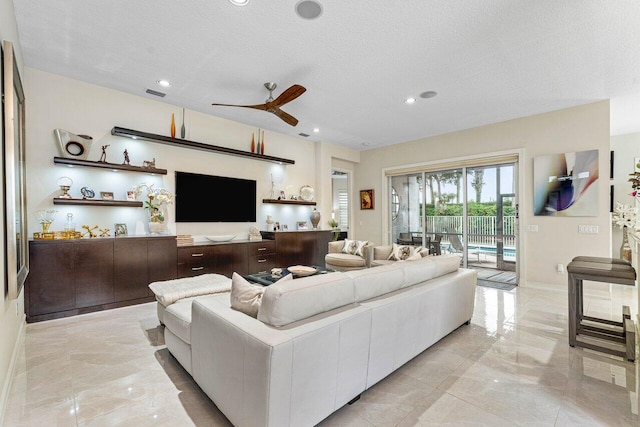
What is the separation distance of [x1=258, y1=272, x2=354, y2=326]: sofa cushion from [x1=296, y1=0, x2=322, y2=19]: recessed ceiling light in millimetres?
2170

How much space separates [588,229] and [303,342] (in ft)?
17.1

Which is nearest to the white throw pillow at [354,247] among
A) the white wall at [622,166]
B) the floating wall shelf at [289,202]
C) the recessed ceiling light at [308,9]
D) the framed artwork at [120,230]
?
the floating wall shelf at [289,202]

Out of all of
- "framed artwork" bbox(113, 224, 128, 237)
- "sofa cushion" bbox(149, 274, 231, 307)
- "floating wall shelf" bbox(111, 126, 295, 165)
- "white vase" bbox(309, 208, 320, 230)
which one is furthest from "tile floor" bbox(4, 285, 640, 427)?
"white vase" bbox(309, 208, 320, 230)

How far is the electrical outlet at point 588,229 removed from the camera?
4469 mm

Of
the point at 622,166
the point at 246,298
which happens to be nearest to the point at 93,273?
the point at 246,298

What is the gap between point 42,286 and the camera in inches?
128

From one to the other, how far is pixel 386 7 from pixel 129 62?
2.87 meters

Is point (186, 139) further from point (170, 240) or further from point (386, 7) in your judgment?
point (386, 7)

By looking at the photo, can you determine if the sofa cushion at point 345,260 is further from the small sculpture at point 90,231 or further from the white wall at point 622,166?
the white wall at point 622,166

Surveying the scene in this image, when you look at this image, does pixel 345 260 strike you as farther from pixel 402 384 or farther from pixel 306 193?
pixel 402 384

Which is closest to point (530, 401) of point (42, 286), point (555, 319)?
point (555, 319)

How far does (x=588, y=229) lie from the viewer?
4.52m

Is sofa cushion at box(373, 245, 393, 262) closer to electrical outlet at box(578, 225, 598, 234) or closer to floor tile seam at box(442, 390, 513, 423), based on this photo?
electrical outlet at box(578, 225, 598, 234)

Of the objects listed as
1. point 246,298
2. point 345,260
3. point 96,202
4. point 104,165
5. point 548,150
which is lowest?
point 345,260
